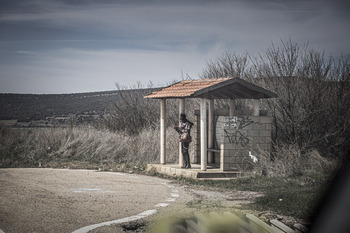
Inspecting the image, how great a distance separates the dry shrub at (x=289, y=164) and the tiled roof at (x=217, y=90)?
212 centimetres

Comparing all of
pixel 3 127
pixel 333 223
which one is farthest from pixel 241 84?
pixel 3 127

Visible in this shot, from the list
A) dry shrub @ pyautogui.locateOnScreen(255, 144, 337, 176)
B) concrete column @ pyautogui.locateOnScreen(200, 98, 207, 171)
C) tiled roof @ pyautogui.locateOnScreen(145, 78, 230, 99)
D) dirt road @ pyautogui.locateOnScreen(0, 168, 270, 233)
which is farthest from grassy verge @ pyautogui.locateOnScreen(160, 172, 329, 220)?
tiled roof @ pyautogui.locateOnScreen(145, 78, 230, 99)

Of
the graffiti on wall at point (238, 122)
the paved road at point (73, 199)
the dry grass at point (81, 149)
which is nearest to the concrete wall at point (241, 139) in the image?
the graffiti on wall at point (238, 122)

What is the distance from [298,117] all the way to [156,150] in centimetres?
666

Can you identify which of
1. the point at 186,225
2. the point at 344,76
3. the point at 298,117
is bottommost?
the point at 186,225

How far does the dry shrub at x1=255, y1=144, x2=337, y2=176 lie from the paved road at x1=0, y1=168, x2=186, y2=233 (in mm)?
3376

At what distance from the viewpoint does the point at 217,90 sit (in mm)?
16484

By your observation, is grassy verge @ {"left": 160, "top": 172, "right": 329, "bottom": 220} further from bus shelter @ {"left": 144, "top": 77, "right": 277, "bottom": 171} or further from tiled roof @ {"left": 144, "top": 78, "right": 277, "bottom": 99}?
tiled roof @ {"left": 144, "top": 78, "right": 277, "bottom": 99}

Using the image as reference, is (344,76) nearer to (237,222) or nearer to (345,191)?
(345,191)

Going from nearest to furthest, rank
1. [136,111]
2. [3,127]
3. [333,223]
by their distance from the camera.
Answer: [333,223], [3,127], [136,111]

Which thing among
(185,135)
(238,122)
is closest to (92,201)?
(185,135)

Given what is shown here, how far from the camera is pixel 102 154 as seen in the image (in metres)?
23.4

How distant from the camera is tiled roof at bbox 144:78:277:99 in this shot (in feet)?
52.5

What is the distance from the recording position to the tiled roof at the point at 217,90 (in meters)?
16.0
